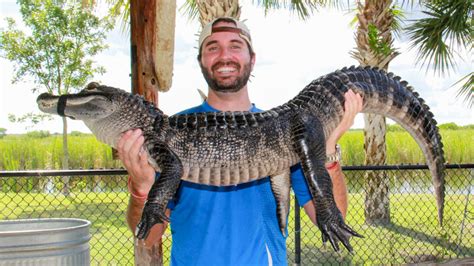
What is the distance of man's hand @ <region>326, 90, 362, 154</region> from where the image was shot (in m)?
2.72

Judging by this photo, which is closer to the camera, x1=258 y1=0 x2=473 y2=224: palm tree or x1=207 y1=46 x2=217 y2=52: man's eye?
x1=207 y1=46 x2=217 y2=52: man's eye

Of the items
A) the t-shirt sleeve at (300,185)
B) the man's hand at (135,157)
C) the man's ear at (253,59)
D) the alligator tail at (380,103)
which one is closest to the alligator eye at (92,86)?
the man's hand at (135,157)

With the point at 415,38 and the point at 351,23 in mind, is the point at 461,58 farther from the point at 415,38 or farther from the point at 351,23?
the point at 351,23

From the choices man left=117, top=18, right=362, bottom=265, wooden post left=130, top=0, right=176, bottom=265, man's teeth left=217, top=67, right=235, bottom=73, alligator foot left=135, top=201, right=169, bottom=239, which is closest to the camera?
alligator foot left=135, top=201, right=169, bottom=239

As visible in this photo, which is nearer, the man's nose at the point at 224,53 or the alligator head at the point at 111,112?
the alligator head at the point at 111,112

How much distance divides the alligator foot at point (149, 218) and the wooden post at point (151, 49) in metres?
2.06

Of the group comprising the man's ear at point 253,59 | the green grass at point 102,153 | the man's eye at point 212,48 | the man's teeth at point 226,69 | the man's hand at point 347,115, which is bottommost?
the green grass at point 102,153

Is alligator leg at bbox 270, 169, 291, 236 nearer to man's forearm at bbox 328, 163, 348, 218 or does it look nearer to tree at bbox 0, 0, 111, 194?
man's forearm at bbox 328, 163, 348, 218

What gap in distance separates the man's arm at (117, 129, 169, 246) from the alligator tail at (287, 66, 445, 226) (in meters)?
0.84

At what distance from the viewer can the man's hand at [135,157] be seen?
94.8 inches

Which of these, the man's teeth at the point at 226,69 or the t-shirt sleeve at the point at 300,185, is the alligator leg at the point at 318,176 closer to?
the t-shirt sleeve at the point at 300,185

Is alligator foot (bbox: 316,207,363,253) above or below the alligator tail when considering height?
below

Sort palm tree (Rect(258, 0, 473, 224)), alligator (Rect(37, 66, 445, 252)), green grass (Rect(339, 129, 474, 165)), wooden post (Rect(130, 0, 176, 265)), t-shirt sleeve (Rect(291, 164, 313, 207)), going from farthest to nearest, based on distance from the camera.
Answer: green grass (Rect(339, 129, 474, 165))
palm tree (Rect(258, 0, 473, 224))
wooden post (Rect(130, 0, 176, 265))
t-shirt sleeve (Rect(291, 164, 313, 207))
alligator (Rect(37, 66, 445, 252))

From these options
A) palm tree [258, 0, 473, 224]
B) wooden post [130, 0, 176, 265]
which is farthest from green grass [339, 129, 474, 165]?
wooden post [130, 0, 176, 265]
